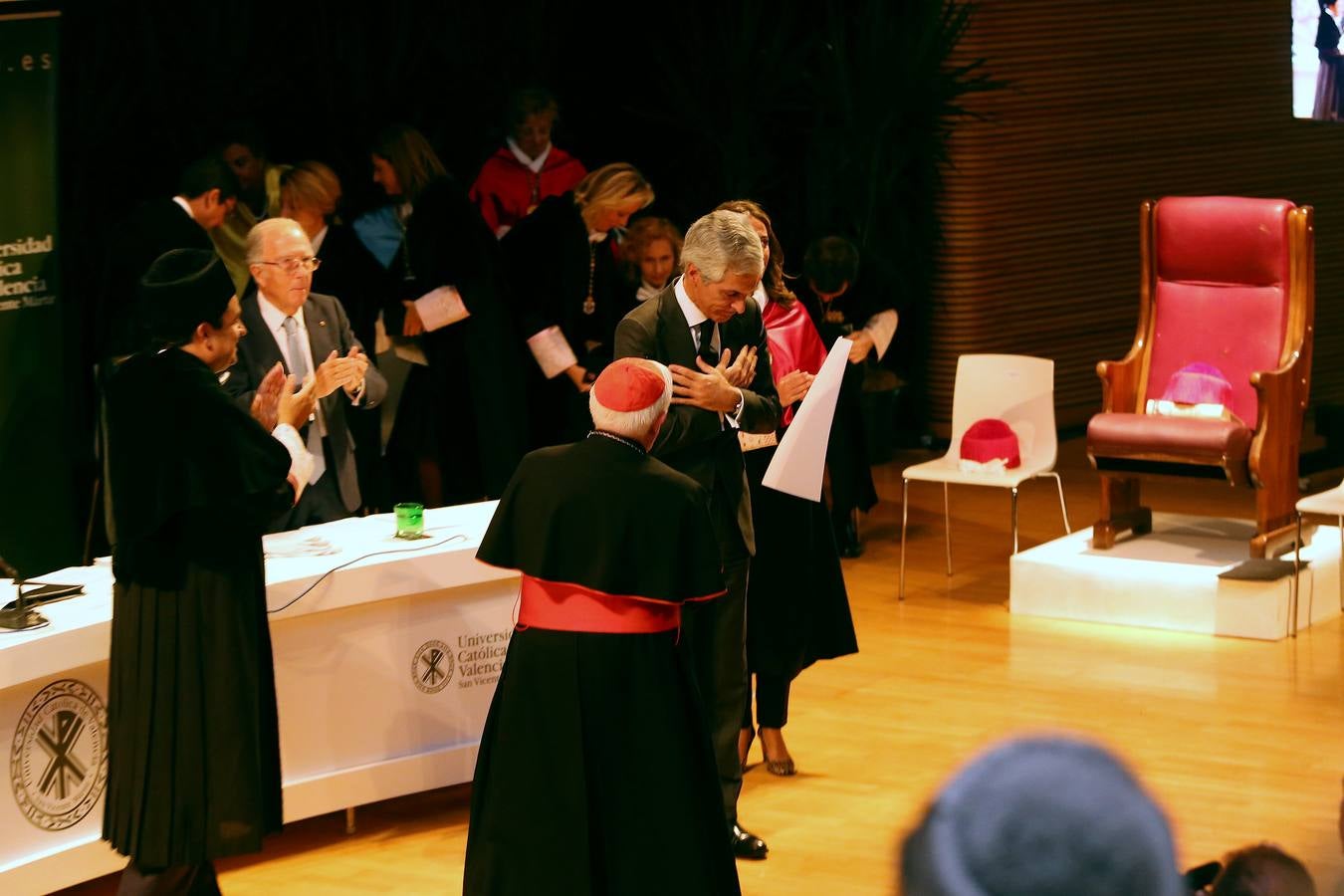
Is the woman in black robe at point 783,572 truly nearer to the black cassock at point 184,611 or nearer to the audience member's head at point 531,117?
the black cassock at point 184,611

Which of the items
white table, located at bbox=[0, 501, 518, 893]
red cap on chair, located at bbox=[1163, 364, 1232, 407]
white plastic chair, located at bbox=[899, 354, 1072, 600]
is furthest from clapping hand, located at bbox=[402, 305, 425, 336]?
red cap on chair, located at bbox=[1163, 364, 1232, 407]

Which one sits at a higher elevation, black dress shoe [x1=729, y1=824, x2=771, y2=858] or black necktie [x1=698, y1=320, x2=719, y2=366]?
black necktie [x1=698, y1=320, x2=719, y2=366]

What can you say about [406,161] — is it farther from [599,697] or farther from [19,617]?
[599,697]

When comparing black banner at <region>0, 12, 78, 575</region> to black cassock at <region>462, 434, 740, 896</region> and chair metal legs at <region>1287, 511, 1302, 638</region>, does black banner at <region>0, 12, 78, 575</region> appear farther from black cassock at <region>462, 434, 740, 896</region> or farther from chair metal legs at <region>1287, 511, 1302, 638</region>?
chair metal legs at <region>1287, 511, 1302, 638</region>

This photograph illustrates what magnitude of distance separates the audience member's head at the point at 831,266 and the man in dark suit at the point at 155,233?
2.39 meters

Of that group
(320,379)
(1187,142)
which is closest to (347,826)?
(320,379)

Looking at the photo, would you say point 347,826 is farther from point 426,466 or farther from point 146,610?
point 426,466

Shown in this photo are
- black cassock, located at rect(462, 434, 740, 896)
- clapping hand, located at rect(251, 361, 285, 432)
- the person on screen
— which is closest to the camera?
black cassock, located at rect(462, 434, 740, 896)

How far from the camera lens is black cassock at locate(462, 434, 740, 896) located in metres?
3.53

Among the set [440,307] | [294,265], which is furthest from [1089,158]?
[294,265]

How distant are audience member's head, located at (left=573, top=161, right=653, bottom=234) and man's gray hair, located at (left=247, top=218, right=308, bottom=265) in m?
2.18

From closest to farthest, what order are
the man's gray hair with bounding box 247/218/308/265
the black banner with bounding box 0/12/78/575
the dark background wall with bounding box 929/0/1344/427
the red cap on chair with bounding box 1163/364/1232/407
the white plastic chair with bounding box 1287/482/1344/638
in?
the man's gray hair with bounding box 247/218/308/265, the black banner with bounding box 0/12/78/575, the white plastic chair with bounding box 1287/482/1344/638, the red cap on chair with bounding box 1163/364/1232/407, the dark background wall with bounding box 929/0/1344/427

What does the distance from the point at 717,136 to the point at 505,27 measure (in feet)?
4.02

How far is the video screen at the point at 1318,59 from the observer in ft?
32.7
